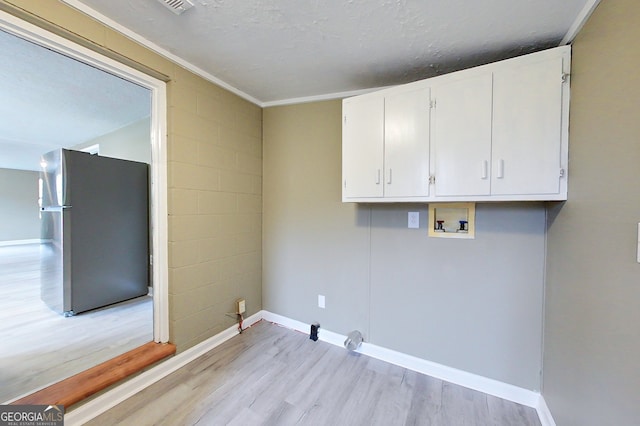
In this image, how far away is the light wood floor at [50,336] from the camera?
170 cm

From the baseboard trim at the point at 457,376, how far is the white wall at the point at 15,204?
6.90 meters

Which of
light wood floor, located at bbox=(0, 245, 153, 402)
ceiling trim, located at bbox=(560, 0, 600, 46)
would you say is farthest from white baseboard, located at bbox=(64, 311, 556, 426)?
ceiling trim, located at bbox=(560, 0, 600, 46)

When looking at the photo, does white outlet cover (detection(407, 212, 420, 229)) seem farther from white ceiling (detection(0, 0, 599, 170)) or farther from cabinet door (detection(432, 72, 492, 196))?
white ceiling (detection(0, 0, 599, 170))

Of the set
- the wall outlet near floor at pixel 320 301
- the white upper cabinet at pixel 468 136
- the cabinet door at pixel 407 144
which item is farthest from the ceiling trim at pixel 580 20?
the wall outlet near floor at pixel 320 301

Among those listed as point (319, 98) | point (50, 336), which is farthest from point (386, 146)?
point (50, 336)

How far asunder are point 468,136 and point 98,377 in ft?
9.09

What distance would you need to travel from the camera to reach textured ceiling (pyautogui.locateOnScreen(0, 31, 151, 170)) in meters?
1.85

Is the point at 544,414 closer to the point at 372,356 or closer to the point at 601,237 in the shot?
the point at 372,356

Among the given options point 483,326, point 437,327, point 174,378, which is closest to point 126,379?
point 174,378

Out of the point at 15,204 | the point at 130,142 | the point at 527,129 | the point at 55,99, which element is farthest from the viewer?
the point at 15,204

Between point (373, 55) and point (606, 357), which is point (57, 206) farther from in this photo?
point (606, 357)

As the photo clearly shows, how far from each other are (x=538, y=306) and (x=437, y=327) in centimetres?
66

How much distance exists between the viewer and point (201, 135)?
81.9 inches

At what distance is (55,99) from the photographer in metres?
2.51
